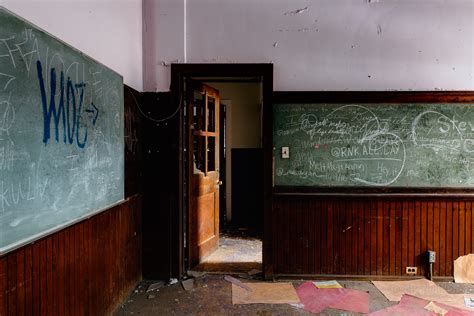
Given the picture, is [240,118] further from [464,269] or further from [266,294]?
[464,269]

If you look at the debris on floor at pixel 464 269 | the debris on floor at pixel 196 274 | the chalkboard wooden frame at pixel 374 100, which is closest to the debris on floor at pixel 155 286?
the debris on floor at pixel 196 274

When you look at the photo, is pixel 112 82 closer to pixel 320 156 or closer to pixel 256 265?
pixel 320 156

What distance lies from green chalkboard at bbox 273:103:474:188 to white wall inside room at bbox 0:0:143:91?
1525 millimetres

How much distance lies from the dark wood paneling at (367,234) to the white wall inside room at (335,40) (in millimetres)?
1216

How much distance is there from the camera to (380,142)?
3.78 metres

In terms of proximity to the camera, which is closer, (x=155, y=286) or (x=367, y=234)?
(x=155, y=286)

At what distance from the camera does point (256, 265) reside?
169 inches

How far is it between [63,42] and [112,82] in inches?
30.3

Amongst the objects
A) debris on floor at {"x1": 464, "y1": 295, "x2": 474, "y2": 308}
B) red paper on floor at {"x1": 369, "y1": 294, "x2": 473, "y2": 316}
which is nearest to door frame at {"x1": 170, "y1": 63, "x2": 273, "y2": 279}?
red paper on floor at {"x1": 369, "y1": 294, "x2": 473, "y2": 316}

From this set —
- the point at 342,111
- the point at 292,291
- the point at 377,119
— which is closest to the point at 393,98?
the point at 377,119

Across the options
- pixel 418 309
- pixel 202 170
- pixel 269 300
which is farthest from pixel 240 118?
pixel 418 309

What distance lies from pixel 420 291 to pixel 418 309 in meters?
0.42

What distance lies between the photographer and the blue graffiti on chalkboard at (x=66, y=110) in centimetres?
195

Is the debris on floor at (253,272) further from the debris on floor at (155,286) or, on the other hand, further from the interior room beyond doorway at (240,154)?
the interior room beyond doorway at (240,154)
